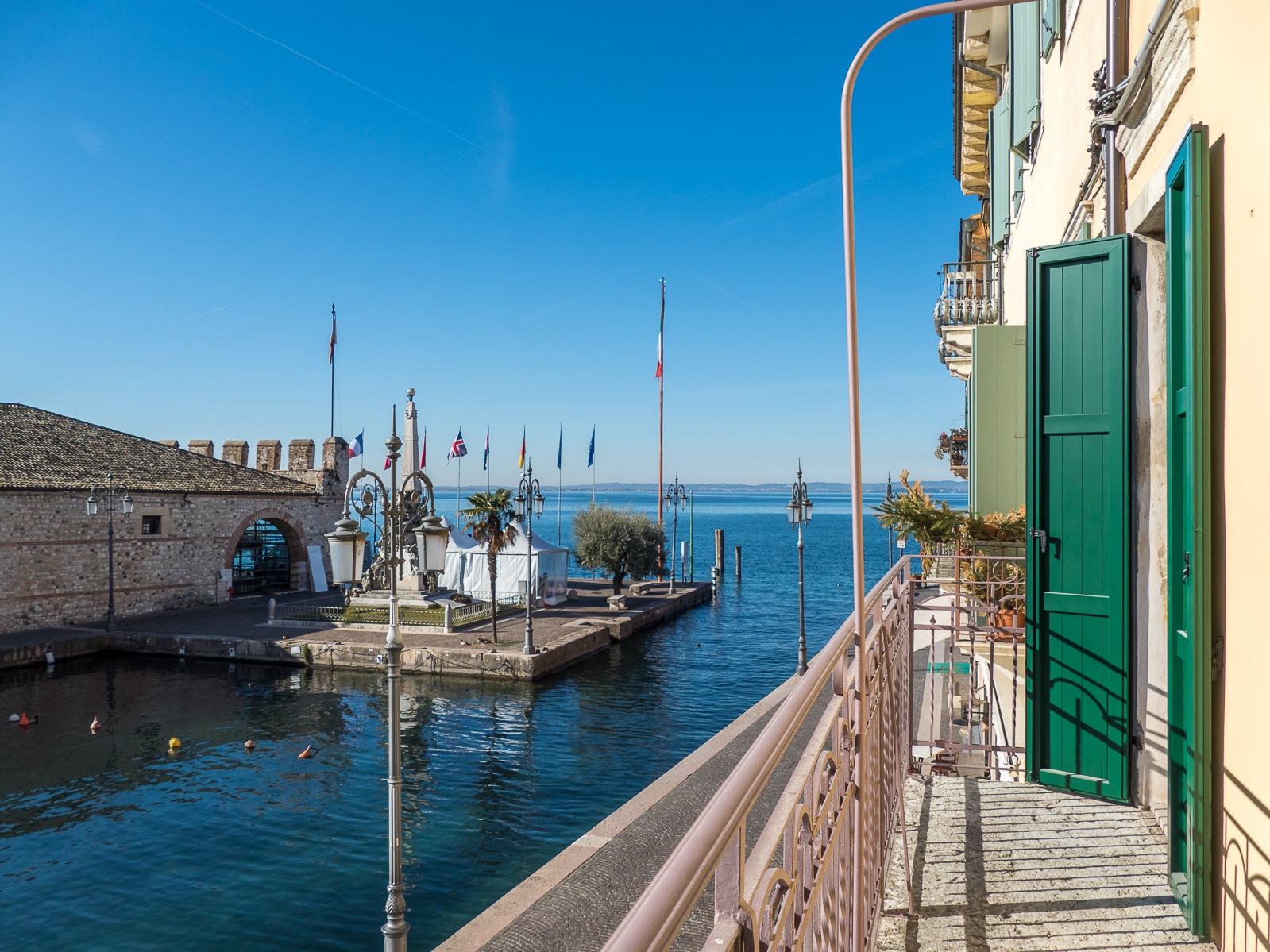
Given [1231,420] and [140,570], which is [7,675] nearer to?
[140,570]

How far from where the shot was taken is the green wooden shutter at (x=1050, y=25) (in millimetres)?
7488

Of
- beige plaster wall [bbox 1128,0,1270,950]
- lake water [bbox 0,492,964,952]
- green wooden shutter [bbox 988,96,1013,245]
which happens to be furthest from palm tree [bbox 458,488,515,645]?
beige plaster wall [bbox 1128,0,1270,950]

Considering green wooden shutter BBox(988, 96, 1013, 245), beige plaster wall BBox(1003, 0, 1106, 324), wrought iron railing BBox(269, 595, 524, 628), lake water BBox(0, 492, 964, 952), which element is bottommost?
lake water BBox(0, 492, 964, 952)

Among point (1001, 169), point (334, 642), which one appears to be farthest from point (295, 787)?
point (1001, 169)

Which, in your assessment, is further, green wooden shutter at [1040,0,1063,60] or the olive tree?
the olive tree

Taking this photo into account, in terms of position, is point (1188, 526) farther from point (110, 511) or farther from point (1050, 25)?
point (110, 511)

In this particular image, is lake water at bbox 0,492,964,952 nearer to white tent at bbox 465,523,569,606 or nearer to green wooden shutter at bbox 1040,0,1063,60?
white tent at bbox 465,523,569,606

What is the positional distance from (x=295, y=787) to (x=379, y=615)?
41.0 feet

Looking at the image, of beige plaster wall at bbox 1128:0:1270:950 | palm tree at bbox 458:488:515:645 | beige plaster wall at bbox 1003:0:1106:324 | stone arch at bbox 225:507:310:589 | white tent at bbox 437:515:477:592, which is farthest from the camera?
stone arch at bbox 225:507:310:589

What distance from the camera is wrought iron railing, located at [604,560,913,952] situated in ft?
3.51

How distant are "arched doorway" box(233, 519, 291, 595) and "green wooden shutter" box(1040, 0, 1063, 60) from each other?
103 feet

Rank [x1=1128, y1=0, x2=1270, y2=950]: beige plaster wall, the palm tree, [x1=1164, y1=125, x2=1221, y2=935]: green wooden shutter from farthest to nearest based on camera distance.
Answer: the palm tree
[x1=1164, y1=125, x2=1221, y2=935]: green wooden shutter
[x1=1128, y1=0, x2=1270, y2=950]: beige plaster wall

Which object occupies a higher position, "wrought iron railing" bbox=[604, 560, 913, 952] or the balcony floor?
"wrought iron railing" bbox=[604, 560, 913, 952]

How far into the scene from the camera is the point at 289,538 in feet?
110
